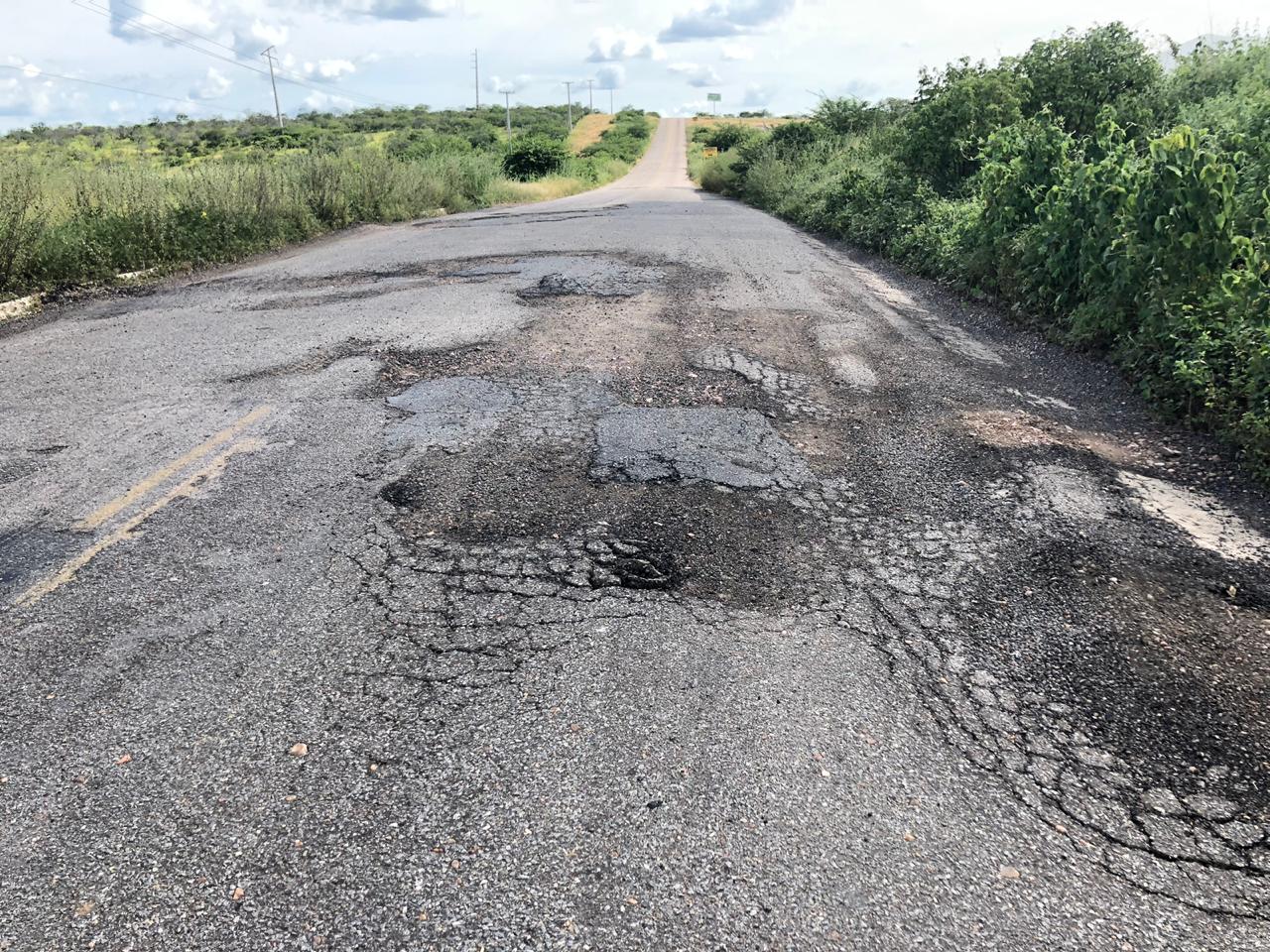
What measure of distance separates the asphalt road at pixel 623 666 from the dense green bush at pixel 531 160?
3358cm

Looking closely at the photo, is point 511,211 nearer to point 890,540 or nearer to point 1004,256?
point 1004,256

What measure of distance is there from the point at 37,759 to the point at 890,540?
11.2 feet

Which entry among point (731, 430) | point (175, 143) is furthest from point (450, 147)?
point (731, 430)

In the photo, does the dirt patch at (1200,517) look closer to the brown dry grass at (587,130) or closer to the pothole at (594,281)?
the pothole at (594,281)

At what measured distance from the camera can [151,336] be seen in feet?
25.6

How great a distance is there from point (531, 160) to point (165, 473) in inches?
1423

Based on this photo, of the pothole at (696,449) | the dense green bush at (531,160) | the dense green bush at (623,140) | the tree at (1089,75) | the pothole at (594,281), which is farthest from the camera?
the dense green bush at (623,140)

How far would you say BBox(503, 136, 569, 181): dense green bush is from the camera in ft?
123

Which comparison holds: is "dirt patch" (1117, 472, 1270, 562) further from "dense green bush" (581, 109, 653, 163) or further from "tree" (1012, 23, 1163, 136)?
"dense green bush" (581, 109, 653, 163)

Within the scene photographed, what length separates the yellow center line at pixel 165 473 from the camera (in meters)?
4.16

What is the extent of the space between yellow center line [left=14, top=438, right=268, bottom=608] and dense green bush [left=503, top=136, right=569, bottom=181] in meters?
34.0

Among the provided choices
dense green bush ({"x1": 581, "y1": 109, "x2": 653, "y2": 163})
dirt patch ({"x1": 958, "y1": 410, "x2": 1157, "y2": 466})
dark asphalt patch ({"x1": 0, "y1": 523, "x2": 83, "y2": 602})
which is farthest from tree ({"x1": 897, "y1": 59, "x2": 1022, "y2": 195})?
dense green bush ({"x1": 581, "y1": 109, "x2": 653, "y2": 163})

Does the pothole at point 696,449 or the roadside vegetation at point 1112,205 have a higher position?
the roadside vegetation at point 1112,205

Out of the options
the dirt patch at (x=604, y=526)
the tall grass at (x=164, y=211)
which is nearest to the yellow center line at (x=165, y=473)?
the dirt patch at (x=604, y=526)
